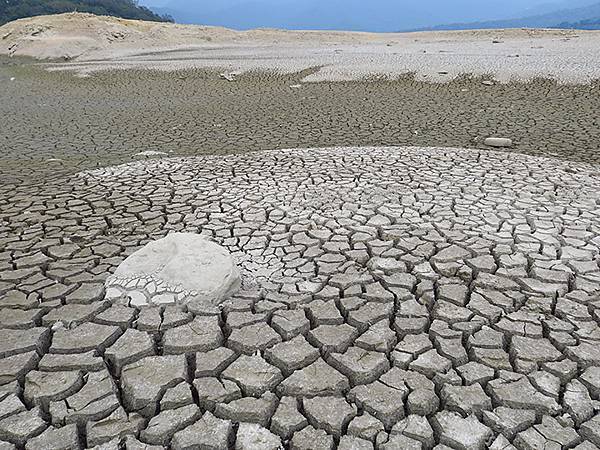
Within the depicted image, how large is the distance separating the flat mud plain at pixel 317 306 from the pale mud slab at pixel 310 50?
7.43 meters

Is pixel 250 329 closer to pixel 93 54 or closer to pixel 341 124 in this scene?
pixel 341 124

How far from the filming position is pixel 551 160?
18.7ft

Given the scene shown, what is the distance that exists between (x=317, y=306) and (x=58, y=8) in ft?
215

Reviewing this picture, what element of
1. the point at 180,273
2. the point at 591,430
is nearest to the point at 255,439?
the point at 180,273

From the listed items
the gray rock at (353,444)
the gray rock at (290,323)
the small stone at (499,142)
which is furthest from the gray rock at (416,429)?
the small stone at (499,142)

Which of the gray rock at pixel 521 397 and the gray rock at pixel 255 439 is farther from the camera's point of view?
the gray rock at pixel 521 397

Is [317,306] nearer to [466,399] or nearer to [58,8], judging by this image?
[466,399]

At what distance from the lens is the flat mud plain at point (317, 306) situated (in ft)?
6.97

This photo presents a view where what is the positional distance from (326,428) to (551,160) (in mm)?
4830

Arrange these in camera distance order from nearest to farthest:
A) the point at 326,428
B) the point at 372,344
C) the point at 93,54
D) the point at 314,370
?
the point at 326,428 → the point at 314,370 → the point at 372,344 → the point at 93,54

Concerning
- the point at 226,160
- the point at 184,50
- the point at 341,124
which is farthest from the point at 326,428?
the point at 184,50

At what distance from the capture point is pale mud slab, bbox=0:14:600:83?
43.4ft

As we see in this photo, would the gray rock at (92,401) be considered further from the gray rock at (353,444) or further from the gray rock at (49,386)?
the gray rock at (353,444)

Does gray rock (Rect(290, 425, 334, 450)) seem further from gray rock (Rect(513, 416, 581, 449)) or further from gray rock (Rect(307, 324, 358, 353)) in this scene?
gray rock (Rect(513, 416, 581, 449))
